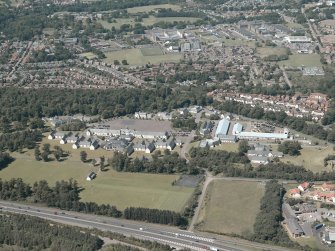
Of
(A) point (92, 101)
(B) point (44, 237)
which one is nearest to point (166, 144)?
(A) point (92, 101)

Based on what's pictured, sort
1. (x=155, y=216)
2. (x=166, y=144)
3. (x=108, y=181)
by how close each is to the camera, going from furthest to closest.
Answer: (x=166, y=144) → (x=108, y=181) → (x=155, y=216)

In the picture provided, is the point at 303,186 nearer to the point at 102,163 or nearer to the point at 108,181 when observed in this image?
the point at 108,181

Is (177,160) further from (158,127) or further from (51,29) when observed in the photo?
(51,29)

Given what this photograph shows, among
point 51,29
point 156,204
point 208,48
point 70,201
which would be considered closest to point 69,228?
point 70,201

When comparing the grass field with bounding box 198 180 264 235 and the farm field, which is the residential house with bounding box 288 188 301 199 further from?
the farm field

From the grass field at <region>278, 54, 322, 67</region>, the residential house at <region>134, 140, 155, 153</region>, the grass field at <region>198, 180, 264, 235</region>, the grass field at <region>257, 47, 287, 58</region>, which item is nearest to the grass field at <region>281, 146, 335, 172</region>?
the grass field at <region>198, 180, 264, 235</region>
